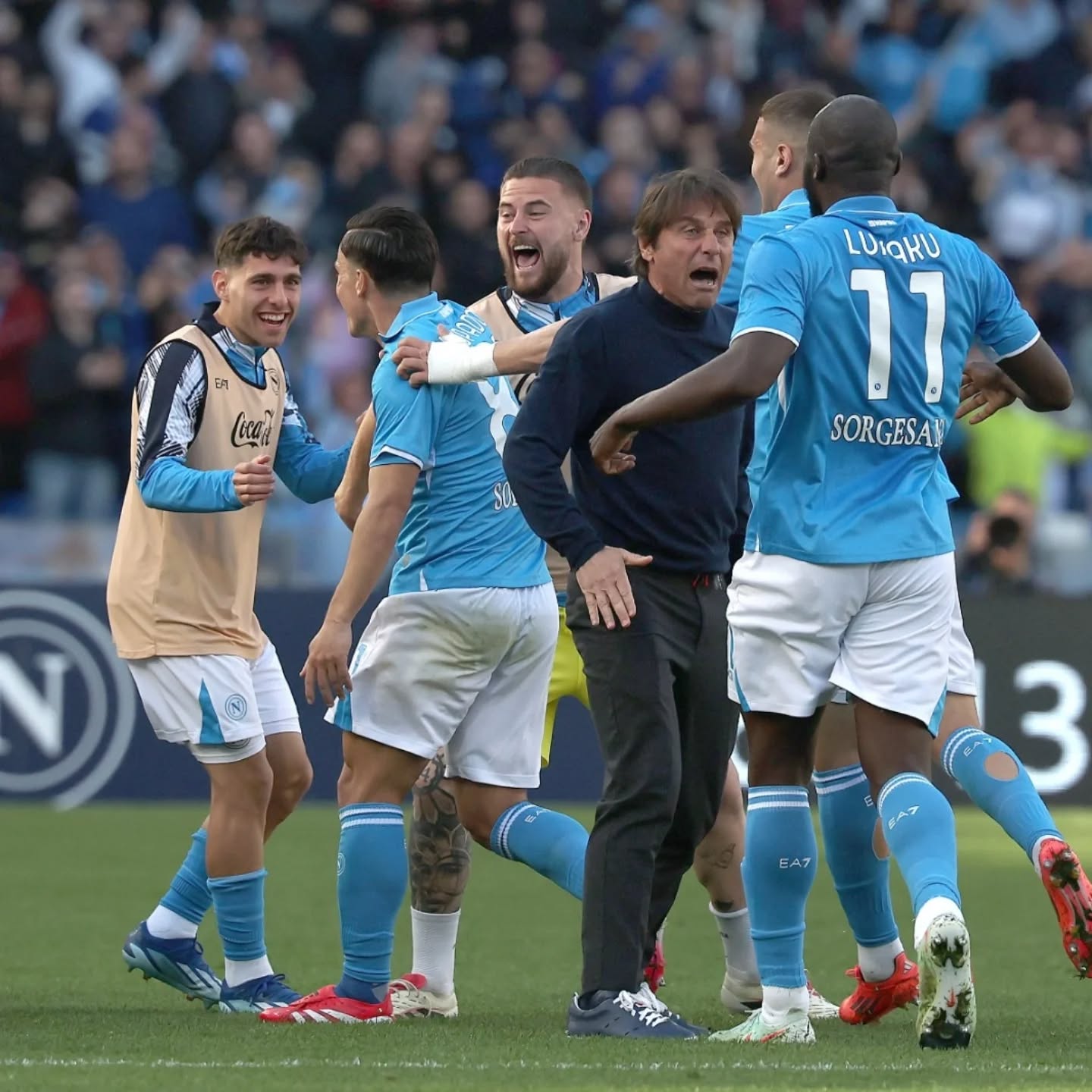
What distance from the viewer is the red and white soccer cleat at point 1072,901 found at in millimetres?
5039

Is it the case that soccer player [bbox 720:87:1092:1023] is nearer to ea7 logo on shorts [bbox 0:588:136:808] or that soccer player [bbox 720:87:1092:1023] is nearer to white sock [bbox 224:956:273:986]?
white sock [bbox 224:956:273:986]

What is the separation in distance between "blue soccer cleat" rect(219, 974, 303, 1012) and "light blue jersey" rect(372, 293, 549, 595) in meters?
1.19

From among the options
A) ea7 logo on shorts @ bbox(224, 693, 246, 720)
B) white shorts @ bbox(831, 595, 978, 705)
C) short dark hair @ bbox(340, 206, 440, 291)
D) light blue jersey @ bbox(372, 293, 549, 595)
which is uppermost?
short dark hair @ bbox(340, 206, 440, 291)

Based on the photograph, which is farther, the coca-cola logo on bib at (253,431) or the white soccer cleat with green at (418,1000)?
the coca-cola logo on bib at (253,431)

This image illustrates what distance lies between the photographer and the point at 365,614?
39.0 ft

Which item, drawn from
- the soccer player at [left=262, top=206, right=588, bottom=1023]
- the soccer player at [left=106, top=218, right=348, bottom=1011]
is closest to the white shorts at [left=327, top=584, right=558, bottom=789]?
the soccer player at [left=262, top=206, right=588, bottom=1023]

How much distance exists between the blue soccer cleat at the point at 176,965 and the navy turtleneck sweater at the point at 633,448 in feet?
6.24

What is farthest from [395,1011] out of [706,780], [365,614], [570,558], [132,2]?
[132,2]

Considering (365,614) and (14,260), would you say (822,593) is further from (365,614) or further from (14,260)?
(14,260)

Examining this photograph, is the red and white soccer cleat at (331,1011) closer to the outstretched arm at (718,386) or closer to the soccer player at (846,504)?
the soccer player at (846,504)

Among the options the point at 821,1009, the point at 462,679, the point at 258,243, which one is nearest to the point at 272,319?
the point at 258,243

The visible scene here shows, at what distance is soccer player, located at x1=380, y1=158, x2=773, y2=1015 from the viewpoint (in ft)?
18.8

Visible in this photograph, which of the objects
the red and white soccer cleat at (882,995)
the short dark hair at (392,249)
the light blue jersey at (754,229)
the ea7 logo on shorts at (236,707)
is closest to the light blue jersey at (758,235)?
the light blue jersey at (754,229)

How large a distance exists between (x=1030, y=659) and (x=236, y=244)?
6.84 metres
